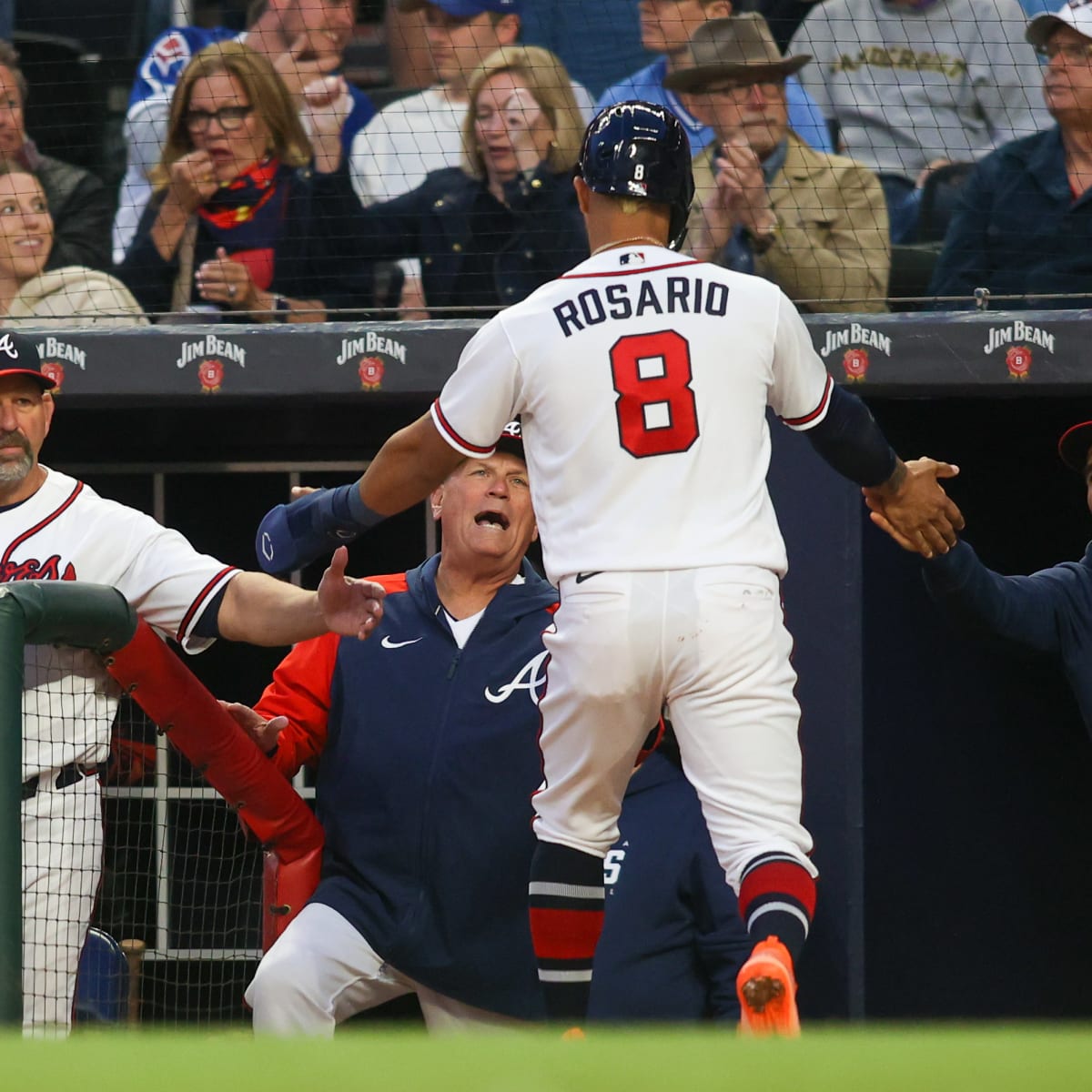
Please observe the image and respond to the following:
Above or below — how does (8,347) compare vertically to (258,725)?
above

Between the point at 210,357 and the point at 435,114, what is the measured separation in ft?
4.93

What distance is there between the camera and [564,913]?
3254 mm

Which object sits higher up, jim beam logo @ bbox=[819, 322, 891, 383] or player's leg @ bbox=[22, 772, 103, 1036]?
jim beam logo @ bbox=[819, 322, 891, 383]

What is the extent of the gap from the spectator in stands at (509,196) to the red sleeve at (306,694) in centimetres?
151

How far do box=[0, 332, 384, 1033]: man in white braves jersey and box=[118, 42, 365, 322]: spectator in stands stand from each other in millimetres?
1697

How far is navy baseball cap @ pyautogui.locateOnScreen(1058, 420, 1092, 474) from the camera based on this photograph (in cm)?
448

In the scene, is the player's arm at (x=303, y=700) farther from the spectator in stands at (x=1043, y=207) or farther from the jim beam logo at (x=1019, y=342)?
the spectator in stands at (x=1043, y=207)

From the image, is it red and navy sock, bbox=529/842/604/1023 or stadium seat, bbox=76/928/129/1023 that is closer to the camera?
red and navy sock, bbox=529/842/604/1023

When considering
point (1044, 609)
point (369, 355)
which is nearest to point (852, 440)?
point (1044, 609)

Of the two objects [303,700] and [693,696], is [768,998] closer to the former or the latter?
[693,696]

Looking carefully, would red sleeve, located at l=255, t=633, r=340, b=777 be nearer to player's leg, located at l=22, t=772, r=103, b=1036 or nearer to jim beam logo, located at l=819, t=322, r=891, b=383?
player's leg, located at l=22, t=772, r=103, b=1036

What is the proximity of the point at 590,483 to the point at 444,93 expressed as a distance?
3.14 metres

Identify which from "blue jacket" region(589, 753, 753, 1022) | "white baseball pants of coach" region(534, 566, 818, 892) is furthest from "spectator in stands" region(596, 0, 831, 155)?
"white baseball pants of coach" region(534, 566, 818, 892)

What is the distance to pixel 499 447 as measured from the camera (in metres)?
4.41
